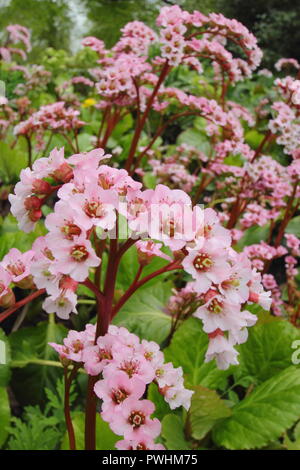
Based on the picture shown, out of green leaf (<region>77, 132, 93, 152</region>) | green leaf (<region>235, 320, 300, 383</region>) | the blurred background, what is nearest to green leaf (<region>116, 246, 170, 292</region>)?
green leaf (<region>235, 320, 300, 383</region>)

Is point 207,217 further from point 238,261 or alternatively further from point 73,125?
point 73,125

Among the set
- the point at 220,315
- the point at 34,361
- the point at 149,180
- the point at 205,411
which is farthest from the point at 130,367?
the point at 149,180

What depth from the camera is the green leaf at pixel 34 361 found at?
1226 millimetres

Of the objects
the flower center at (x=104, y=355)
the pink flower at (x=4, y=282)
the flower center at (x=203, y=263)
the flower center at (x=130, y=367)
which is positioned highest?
the flower center at (x=203, y=263)

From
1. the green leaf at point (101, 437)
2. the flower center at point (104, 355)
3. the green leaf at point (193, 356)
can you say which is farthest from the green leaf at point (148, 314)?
the flower center at point (104, 355)

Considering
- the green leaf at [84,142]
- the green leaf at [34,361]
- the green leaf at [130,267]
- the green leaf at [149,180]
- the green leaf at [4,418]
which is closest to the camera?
the green leaf at [4,418]

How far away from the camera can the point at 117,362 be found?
0.56m

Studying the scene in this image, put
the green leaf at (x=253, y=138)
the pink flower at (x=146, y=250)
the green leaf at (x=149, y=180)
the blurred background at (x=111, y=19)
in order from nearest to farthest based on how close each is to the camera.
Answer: the pink flower at (x=146, y=250) → the green leaf at (x=149, y=180) → the green leaf at (x=253, y=138) → the blurred background at (x=111, y=19)

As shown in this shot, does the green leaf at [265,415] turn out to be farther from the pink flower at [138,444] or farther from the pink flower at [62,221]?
the pink flower at [62,221]

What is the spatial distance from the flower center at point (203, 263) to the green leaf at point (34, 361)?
2.55ft

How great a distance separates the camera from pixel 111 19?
863cm

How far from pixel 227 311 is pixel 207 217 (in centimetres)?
12

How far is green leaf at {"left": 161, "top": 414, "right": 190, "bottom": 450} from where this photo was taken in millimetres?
908

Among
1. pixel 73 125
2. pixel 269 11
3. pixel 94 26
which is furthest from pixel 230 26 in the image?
pixel 94 26
